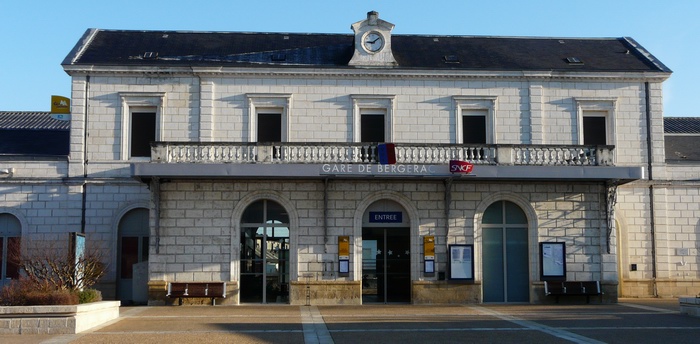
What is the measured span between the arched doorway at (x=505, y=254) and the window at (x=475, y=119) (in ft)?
9.77

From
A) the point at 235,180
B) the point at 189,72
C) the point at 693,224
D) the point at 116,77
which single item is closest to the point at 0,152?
the point at 116,77

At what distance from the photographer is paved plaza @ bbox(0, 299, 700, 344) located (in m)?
16.5

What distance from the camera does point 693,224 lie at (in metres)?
29.9

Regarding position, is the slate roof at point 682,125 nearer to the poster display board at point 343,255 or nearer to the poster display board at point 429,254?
the poster display board at point 429,254

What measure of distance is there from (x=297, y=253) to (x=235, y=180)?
3060 mm

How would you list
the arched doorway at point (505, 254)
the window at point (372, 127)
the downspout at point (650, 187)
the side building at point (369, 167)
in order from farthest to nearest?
the downspout at point (650, 187) < the window at point (372, 127) < the arched doorway at point (505, 254) < the side building at point (369, 167)

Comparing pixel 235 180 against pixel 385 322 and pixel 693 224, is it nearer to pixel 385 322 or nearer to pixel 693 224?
pixel 385 322

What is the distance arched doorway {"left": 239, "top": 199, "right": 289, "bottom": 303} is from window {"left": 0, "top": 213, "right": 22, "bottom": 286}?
8352 mm

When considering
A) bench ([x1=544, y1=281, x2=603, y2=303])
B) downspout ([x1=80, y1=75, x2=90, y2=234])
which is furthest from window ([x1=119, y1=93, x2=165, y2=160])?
bench ([x1=544, y1=281, x2=603, y2=303])

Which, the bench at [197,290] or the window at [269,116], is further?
the window at [269,116]

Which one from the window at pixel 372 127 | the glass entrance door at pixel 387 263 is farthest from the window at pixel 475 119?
the glass entrance door at pixel 387 263

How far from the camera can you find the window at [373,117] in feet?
94.9

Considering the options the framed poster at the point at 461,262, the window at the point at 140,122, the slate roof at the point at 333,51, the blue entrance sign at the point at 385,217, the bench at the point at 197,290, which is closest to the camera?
the bench at the point at 197,290

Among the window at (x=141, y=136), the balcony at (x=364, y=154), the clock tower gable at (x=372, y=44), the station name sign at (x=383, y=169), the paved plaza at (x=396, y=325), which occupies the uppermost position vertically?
the clock tower gable at (x=372, y=44)
